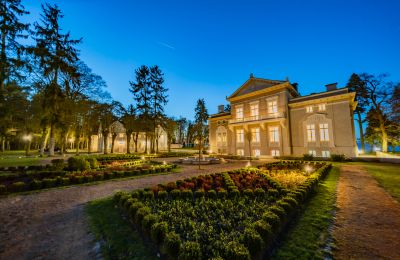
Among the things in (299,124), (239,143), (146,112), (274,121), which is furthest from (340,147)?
(146,112)

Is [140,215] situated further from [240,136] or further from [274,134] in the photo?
[240,136]

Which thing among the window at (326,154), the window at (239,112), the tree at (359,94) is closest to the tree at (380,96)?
the tree at (359,94)

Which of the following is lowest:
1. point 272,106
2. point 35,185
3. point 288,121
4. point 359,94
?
point 35,185

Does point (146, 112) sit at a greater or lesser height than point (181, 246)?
greater

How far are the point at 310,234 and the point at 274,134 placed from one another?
22647 millimetres

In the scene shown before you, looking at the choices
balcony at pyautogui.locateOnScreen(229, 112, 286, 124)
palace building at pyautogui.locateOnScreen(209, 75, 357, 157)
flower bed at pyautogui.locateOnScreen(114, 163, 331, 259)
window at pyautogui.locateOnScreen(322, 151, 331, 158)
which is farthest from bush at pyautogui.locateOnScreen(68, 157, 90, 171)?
window at pyautogui.locateOnScreen(322, 151, 331, 158)

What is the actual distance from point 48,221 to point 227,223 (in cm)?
541

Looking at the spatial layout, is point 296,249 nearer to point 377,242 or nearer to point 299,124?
point 377,242

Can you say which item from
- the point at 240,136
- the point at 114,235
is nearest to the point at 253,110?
the point at 240,136

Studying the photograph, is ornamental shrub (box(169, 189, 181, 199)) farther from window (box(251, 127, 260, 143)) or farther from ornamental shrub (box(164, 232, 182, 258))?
window (box(251, 127, 260, 143))

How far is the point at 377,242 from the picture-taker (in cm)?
380

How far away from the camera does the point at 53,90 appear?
68.1 ft

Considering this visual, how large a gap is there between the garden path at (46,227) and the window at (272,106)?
24100 mm

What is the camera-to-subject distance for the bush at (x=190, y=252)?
294 cm
